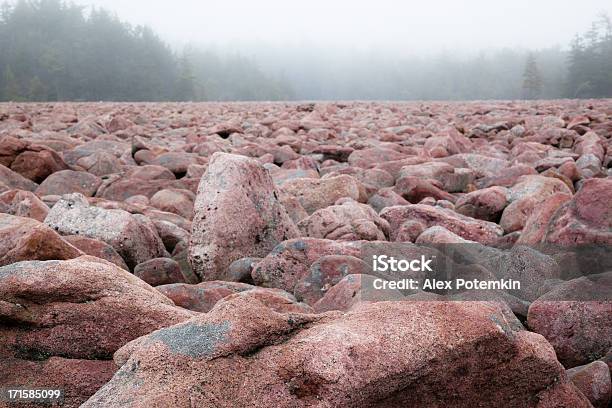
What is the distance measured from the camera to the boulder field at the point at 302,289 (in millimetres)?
1772

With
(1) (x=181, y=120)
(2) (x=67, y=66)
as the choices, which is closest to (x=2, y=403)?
(1) (x=181, y=120)

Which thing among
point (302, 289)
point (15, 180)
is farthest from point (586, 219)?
point (15, 180)

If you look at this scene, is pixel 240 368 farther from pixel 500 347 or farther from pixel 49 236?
pixel 49 236

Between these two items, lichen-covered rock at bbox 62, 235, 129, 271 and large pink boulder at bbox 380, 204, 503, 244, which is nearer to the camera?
lichen-covered rock at bbox 62, 235, 129, 271

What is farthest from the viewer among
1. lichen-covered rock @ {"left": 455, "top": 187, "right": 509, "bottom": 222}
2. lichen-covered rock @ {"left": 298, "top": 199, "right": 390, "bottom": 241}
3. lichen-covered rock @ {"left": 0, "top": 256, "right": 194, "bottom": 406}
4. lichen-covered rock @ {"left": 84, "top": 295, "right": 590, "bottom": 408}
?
lichen-covered rock @ {"left": 455, "top": 187, "right": 509, "bottom": 222}

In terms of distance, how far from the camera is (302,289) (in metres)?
3.30

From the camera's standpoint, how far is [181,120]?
54.3 ft

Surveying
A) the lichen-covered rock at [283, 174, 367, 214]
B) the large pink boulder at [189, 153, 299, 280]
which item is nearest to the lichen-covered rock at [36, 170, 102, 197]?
the lichen-covered rock at [283, 174, 367, 214]

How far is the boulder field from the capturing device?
1772mm

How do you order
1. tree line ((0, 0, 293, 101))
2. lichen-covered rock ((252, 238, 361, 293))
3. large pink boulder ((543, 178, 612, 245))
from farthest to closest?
tree line ((0, 0, 293, 101)) → lichen-covered rock ((252, 238, 361, 293)) → large pink boulder ((543, 178, 612, 245))

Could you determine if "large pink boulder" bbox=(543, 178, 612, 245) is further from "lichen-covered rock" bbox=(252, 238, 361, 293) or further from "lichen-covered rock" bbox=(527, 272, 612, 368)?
"lichen-covered rock" bbox=(252, 238, 361, 293)

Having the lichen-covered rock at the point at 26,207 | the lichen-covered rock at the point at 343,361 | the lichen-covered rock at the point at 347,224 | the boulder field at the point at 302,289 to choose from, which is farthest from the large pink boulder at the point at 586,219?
the lichen-covered rock at the point at 26,207

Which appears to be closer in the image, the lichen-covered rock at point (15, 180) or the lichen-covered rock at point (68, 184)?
the lichen-covered rock at point (15, 180)

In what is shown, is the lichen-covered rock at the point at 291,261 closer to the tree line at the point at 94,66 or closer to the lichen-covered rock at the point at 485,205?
the lichen-covered rock at the point at 485,205
